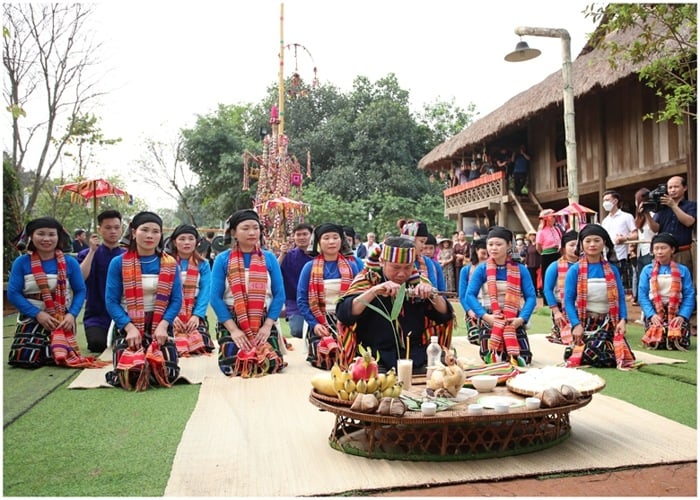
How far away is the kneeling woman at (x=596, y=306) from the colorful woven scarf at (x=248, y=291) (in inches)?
108

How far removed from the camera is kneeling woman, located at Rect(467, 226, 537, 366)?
5.45 meters

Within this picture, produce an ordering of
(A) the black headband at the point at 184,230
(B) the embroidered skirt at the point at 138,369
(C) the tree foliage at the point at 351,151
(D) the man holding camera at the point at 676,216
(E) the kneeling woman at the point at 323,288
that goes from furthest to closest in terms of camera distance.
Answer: (C) the tree foliage at the point at 351,151
(D) the man holding camera at the point at 676,216
(A) the black headband at the point at 184,230
(E) the kneeling woman at the point at 323,288
(B) the embroidered skirt at the point at 138,369

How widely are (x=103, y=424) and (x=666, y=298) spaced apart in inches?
216

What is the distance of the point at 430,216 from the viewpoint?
75.5 ft

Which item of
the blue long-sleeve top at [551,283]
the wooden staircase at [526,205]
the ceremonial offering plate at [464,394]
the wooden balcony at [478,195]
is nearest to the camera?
the ceremonial offering plate at [464,394]

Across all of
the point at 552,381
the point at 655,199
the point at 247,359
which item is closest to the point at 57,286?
the point at 247,359

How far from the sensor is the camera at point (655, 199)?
696cm

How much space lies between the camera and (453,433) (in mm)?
3039

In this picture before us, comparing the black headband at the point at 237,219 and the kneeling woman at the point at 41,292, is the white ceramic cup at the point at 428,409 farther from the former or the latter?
the kneeling woman at the point at 41,292

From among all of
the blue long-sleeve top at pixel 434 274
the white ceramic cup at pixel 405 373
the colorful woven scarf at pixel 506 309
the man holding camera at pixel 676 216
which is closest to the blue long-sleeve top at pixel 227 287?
the blue long-sleeve top at pixel 434 274

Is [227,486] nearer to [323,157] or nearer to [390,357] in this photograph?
[390,357]

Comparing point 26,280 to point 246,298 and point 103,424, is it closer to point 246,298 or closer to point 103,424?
point 246,298

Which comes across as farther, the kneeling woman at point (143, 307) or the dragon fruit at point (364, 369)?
the kneeling woman at point (143, 307)

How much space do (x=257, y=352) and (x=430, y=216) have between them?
60.1 feet
